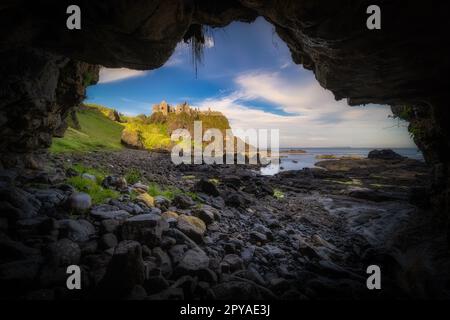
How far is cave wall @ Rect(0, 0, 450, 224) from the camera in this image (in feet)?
12.1

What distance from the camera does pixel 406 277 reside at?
5188 millimetres

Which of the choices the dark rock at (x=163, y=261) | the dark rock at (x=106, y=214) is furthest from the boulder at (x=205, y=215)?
the dark rock at (x=163, y=261)

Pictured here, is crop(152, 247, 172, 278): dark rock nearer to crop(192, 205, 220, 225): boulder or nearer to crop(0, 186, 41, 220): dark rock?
crop(192, 205, 220, 225): boulder

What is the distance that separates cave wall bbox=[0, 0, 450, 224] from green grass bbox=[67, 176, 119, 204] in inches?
76.1

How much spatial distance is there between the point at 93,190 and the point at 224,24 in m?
5.99

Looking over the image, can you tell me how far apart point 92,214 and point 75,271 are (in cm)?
212

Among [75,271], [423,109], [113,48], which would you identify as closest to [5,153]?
[113,48]

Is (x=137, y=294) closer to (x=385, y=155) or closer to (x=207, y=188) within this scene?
(x=207, y=188)

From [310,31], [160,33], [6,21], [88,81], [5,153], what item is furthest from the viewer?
[88,81]

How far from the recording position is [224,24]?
532 centimetres

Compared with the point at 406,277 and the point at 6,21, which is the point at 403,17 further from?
the point at 6,21

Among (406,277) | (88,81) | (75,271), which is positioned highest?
(88,81)

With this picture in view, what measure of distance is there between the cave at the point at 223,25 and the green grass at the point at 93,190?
1.73 meters
